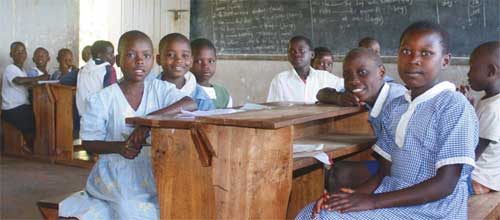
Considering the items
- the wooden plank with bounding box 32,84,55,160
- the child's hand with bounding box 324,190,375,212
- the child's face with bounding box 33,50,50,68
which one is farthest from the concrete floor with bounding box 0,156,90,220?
the child's hand with bounding box 324,190,375,212

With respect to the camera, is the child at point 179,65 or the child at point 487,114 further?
the child at point 179,65

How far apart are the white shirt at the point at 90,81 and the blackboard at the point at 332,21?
2.35m

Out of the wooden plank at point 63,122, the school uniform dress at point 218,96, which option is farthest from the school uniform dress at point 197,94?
the wooden plank at point 63,122

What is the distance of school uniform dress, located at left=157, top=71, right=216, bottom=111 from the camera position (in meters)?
3.19

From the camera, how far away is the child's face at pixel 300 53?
13.8 feet

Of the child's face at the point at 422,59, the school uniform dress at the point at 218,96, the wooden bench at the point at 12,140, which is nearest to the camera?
the child's face at the point at 422,59

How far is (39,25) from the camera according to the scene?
746cm

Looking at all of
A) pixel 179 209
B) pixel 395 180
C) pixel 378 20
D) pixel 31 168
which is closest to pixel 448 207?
pixel 395 180

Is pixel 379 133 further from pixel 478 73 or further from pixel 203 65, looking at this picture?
pixel 203 65

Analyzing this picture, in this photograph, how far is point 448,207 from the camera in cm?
203

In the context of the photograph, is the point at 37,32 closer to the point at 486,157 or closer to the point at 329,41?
the point at 329,41

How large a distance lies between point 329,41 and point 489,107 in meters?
3.89

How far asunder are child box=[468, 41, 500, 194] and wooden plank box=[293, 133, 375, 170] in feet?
1.68

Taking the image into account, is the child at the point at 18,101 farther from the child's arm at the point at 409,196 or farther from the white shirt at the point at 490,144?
the child's arm at the point at 409,196
